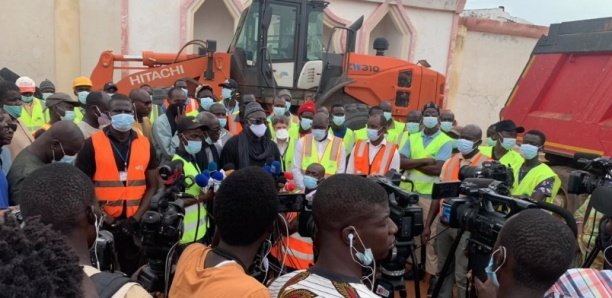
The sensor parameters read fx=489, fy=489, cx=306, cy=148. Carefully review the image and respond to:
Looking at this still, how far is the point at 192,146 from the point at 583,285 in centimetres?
271

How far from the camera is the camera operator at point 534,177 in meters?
3.88

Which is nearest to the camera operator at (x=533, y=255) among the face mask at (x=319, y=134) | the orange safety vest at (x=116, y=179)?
the orange safety vest at (x=116, y=179)

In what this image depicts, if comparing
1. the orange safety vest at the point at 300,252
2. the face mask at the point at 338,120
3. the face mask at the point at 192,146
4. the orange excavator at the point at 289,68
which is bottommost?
the orange safety vest at the point at 300,252

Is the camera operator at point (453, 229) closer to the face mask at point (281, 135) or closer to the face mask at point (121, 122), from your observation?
the face mask at point (281, 135)

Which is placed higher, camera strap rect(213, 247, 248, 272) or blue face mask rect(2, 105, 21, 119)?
blue face mask rect(2, 105, 21, 119)

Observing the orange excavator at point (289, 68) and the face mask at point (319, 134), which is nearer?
the face mask at point (319, 134)

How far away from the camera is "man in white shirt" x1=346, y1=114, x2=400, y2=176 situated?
4762 mm

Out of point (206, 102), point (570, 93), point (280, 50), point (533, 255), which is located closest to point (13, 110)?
point (206, 102)

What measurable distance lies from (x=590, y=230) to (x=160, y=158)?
3751mm

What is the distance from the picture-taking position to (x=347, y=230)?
1.77 m

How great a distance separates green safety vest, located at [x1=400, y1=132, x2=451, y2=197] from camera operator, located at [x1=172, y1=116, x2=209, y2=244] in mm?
2188

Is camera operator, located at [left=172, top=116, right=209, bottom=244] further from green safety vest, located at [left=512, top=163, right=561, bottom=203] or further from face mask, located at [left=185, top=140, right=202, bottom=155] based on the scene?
green safety vest, located at [left=512, top=163, right=561, bottom=203]

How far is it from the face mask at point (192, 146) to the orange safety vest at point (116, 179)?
1.00 ft

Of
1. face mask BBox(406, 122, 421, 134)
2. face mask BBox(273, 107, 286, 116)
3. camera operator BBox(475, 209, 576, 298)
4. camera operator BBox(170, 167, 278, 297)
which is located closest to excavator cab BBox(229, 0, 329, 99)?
face mask BBox(273, 107, 286, 116)
